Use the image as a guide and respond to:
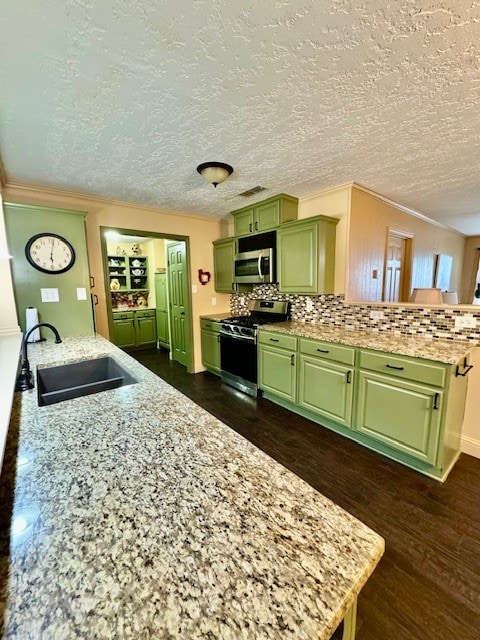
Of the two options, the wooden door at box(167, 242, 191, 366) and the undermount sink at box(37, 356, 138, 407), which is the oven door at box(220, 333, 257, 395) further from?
the undermount sink at box(37, 356, 138, 407)

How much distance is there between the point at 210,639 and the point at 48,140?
8.66 ft

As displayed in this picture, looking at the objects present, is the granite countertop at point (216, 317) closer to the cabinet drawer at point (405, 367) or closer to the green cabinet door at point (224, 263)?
the green cabinet door at point (224, 263)

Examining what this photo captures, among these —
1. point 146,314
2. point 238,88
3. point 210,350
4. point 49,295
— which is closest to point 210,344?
point 210,350

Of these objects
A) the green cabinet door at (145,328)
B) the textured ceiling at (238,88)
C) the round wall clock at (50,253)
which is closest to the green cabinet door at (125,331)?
the green cabinet door at (145,328)

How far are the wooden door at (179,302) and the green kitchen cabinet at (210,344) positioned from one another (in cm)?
24

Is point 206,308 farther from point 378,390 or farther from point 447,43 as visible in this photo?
point 447,43

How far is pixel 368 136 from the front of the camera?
1938 mm

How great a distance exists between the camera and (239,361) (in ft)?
11.7

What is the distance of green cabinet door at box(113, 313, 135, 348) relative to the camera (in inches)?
211

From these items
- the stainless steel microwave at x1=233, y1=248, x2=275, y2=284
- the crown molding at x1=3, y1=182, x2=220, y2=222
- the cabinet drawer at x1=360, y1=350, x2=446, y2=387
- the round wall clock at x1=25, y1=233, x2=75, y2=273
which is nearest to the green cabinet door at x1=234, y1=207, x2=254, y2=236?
the stainless steel microwave at x1=233, y1=248, x2=275, y2=284

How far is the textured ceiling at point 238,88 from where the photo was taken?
3.53 ft

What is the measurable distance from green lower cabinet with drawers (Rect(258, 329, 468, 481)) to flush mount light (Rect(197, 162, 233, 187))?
1.66m

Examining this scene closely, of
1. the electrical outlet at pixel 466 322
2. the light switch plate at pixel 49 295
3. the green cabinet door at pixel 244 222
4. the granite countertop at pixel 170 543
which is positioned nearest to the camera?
the granite countertop at pixel 170 543

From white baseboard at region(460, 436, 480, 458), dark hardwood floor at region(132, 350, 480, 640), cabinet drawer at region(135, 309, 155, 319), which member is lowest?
dark hardwood floor at region(132, 350, 480, 640)
